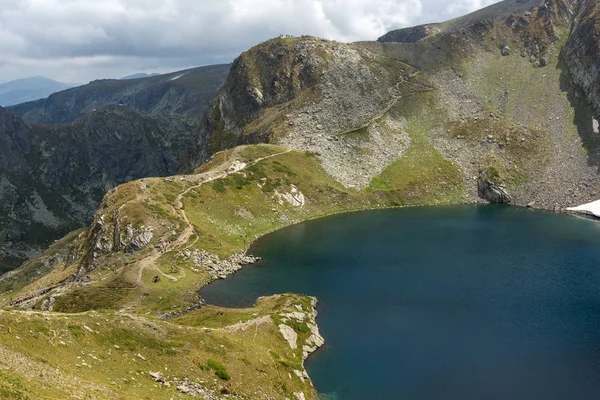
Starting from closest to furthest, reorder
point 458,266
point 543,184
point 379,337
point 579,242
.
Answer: point 379,337 < point 458,266 < point 579,242 < point 543,184

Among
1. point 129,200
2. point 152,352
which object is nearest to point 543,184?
point 129,200

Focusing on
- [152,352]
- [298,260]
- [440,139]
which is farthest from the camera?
[440,139]

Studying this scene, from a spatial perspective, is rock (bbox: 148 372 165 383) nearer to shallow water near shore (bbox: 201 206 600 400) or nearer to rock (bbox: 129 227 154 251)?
shallow water near shore (bbox: 201 206 600 400)

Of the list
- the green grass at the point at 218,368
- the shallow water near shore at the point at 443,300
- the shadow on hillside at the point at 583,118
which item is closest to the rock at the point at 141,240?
the shallow water near shore at the point at 443,300

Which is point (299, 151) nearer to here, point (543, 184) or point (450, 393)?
point (543, 184)

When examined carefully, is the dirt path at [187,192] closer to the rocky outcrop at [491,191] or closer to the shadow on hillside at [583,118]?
the rocky outcrop at [491,191]

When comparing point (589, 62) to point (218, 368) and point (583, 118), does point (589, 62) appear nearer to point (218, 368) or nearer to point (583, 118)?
point (583, 118)
